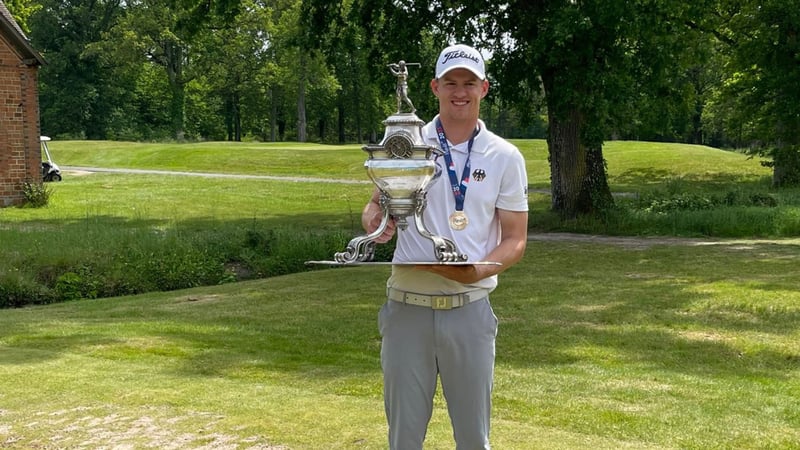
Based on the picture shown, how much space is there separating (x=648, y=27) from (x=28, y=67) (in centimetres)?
1644

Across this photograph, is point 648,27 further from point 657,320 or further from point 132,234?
point 132,234

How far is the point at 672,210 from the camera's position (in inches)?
825

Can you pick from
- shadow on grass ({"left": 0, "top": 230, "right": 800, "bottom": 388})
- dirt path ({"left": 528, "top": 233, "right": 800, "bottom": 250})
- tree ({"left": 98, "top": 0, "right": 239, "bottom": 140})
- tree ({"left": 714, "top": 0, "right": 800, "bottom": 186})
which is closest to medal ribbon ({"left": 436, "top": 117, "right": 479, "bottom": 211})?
shadow on grass ({"left": 0, "top": 230, "right": 800, "bottom": 388})

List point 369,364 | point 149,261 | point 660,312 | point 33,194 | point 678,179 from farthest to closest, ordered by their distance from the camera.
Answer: point 678,179 < point 33,194 < point 149,261 < point 660,312 < point 369,364

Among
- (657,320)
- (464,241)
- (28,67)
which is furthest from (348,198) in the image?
(464,241)

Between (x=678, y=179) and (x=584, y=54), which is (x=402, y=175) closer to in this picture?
(x=584, y=54)

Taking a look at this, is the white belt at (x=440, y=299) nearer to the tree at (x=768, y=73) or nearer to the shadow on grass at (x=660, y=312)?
the shadow on grass at (x=660, y=312)

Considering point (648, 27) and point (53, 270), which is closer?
point (53, 270)

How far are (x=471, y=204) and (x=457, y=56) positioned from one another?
59cm

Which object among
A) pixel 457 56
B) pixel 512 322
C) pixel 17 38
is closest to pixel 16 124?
pixel 17 38

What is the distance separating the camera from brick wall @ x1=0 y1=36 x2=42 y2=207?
77.1 feet

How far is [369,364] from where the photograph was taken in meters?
8.18

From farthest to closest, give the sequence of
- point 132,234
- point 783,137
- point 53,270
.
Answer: point 783,137 < point 132,234 < point 53,270

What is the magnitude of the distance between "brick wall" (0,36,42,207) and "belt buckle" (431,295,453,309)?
22.9 metres
